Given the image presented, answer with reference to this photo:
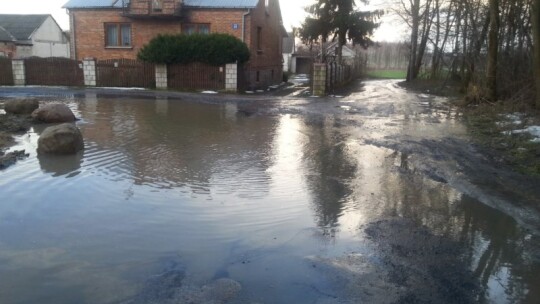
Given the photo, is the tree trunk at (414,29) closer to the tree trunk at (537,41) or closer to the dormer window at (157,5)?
the dormer window at (157,5)

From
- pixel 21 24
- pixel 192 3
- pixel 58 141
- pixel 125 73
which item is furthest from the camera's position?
pixel 21 24

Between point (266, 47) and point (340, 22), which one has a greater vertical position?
point (340, 22)

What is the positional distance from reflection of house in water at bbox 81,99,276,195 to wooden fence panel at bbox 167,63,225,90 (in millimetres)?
8074

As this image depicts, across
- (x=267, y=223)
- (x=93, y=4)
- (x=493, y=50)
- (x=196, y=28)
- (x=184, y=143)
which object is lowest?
(x=267, y=223)

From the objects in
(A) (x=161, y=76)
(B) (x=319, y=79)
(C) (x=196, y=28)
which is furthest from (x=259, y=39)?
(B) (x=319, y=79)

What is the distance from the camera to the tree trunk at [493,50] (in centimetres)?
1736

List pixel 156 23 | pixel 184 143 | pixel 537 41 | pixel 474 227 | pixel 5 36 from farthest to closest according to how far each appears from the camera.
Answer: pixel 5 36
pixel 156 23
pixel 537 41
pixel 184 143
pixel 474 227

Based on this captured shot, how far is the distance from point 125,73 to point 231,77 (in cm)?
635

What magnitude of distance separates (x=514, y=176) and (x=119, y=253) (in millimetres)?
6343

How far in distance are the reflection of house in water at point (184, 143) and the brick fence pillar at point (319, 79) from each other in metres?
7.88

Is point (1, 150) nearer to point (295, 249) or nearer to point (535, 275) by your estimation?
point (295, 249)

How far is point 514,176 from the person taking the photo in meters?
8.09

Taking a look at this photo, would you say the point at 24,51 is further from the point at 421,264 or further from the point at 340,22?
the point at 421,264

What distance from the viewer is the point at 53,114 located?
13.4 metres
